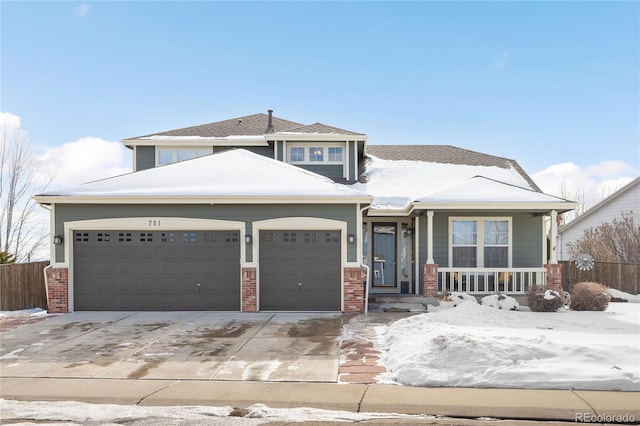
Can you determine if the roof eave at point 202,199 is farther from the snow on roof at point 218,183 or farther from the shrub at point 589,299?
the shrub at point 589,299

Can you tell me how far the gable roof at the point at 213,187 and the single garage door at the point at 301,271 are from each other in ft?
3.57

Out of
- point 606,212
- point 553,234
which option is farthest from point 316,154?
point 606,212

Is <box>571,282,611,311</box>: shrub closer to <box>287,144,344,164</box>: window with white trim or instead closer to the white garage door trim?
the white garage door trim

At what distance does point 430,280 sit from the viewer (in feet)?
42.8

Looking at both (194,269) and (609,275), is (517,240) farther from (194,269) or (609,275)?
(194,269)

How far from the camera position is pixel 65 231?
1212 cm

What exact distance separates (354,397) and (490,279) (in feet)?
31.7

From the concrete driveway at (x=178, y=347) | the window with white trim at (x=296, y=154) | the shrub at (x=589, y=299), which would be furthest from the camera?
the window with white trim at (x=296, y=154)

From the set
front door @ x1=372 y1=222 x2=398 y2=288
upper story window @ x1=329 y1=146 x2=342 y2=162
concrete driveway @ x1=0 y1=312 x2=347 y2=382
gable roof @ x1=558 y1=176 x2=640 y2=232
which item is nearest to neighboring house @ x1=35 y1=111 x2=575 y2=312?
concrete driveway @ x1=0 y1=312 x2=347 y2=382

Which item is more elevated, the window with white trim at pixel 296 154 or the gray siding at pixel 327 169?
the window with white trim at pixel 296 154

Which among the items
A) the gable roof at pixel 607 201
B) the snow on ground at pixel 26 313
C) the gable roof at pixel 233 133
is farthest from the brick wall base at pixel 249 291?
the gable roof at pixel 607 201

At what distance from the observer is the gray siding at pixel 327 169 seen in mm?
17156

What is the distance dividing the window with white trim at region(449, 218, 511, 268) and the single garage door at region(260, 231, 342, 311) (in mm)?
4401

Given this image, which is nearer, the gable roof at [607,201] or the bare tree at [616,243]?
the bare tree at [616,243]
